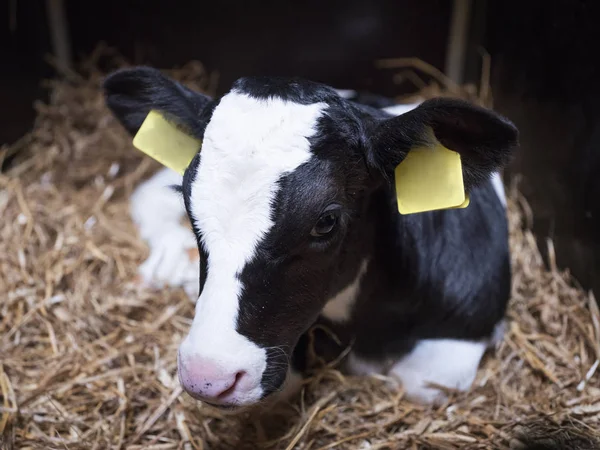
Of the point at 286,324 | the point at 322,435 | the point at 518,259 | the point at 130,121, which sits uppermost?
the point at 130,121

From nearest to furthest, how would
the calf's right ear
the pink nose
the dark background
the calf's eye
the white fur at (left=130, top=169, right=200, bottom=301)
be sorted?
1. the pink nose
2. the calf's eye
3. the calf's right ear
4. the dark background
5. the white fur at (left=130, top=169, right=200, bottom=301)

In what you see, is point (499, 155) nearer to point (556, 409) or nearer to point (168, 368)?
point (556, 409)

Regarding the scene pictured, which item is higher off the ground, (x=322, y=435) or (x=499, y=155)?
(x=499, y=155)

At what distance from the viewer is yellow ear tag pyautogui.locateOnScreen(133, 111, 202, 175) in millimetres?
2375

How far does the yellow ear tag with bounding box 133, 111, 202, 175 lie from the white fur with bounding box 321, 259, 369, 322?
732 millimetres

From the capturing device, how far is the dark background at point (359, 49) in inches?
119

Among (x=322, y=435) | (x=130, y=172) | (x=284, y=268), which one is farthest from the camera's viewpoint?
(x=130, y=172)

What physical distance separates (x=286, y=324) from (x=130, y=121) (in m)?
1.06

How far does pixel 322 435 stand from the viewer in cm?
247

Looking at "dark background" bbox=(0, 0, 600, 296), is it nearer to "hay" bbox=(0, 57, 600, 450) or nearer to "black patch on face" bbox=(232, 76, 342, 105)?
"hay" bbox=(0, 57, 600, 450)

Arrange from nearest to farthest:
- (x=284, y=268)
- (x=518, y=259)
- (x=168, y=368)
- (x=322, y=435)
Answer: (x=284, y=268)
(x=322, y=435)
(x=168, y=368)
(x=518, y=259)

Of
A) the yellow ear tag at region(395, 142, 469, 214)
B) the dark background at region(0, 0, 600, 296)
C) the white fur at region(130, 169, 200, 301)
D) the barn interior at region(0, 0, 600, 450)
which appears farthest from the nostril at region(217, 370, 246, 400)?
the dark background at region(0, 0, 600, 296)

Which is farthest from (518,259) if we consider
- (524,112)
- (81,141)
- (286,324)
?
(81,141)

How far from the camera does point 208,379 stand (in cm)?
175
